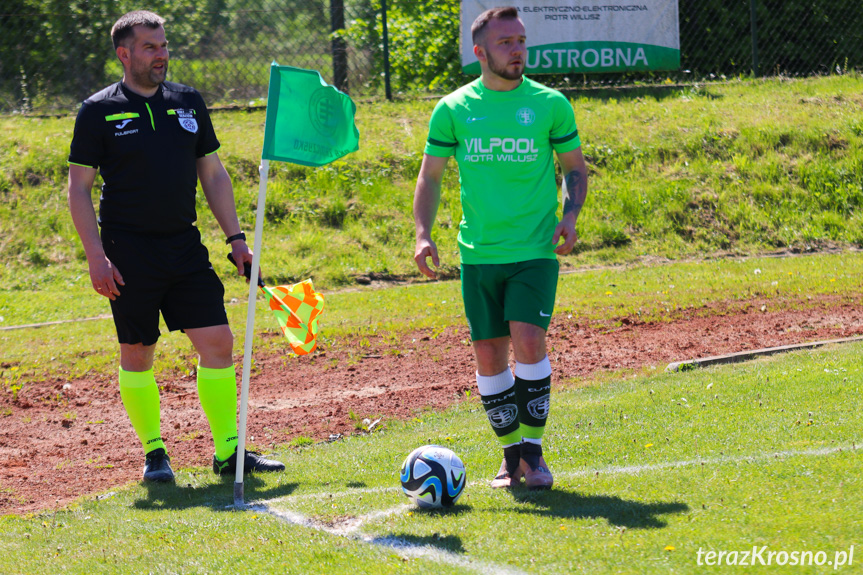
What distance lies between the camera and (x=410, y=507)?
14.7 ft

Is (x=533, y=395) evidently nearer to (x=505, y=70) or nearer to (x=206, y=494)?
(x=505, y=70)

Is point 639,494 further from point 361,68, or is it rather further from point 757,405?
point 361,68

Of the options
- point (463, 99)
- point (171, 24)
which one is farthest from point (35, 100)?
point (463, 99)

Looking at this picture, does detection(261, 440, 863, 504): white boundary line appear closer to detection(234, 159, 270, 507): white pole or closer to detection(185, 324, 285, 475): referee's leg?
detection(234, 159, 270, 507): white pole

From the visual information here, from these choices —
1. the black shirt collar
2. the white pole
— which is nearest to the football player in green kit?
the white pole

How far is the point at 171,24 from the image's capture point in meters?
16.5

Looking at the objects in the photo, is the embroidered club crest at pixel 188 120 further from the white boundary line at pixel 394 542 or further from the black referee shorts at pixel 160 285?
the white boundary line at pixel 394 542

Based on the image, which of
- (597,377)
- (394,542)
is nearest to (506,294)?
(394,542)

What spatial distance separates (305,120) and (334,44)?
1105cm

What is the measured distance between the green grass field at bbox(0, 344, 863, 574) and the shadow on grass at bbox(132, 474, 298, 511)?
0.02 metres

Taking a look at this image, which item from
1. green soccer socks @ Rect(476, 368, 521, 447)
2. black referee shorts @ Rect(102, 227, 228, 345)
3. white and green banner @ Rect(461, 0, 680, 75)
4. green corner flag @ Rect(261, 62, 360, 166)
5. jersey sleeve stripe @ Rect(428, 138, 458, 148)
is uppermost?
white and green banner @ Rect(461, 0, 680, 75)

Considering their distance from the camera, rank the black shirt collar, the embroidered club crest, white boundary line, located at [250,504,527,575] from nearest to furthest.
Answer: white boundary line, located at [250,504,527,575]
the black shirt collar
the embroidered club crest

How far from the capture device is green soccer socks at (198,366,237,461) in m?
5.43

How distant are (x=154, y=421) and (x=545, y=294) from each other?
2.53 metres
